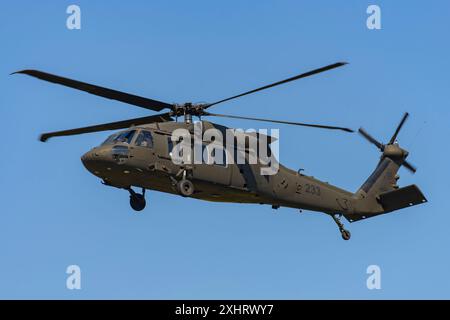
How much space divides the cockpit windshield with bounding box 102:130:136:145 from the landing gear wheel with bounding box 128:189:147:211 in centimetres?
228

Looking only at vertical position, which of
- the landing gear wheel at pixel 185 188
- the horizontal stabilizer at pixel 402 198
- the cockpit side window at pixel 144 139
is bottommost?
the horizontal stabilizer at pixel 402 198

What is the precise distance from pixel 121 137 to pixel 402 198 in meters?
11.3

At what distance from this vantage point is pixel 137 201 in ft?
87.0

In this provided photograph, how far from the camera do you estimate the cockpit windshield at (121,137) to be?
24812 mm

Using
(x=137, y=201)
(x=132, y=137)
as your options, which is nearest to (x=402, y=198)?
(x=137, y=201)

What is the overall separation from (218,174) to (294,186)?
3448 millimetres

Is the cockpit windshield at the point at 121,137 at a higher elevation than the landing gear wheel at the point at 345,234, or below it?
higher

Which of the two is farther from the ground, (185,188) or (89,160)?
(89,160)

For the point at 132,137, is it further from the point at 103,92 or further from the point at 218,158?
the point at 218,158

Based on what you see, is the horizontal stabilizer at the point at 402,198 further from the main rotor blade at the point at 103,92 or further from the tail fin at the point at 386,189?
the main rotor blade at the point at 103,92

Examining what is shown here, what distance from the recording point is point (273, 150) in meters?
27.5

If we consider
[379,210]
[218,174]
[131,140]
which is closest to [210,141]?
[218,174]

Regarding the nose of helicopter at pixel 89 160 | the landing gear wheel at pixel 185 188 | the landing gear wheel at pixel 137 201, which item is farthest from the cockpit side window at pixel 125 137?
the landing gear wheel at pixel 137 201
